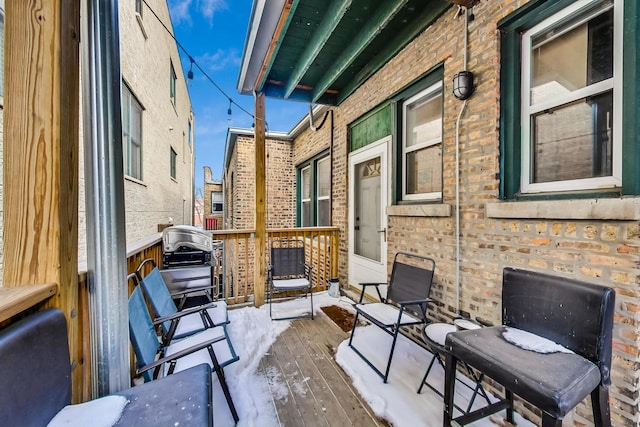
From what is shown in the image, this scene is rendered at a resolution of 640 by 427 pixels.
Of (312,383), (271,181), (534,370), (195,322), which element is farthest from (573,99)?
(271,181)

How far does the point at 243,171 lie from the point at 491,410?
665cm

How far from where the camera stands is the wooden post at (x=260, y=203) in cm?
386

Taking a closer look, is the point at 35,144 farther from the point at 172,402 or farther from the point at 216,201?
the point at 216,201

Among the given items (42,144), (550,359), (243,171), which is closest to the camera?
(42,144)

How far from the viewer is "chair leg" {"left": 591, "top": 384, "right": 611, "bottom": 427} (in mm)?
1325

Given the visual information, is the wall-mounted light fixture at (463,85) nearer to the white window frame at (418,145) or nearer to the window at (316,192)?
the white window frame at (418,145)

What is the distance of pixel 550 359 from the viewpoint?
1.35 meters

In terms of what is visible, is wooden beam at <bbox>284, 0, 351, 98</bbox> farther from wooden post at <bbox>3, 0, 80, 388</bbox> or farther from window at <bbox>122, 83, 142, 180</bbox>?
wooden post at <bbox>3, 0, 80, 388</bbox>

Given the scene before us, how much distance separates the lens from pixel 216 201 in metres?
15.7

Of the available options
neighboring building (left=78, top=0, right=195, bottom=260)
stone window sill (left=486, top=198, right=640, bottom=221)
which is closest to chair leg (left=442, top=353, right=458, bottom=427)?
stone window sill (left=486, top=198, right=640, bottom=221)

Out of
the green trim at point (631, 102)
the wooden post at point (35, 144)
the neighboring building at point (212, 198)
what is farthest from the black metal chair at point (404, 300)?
the neighboring building at point (212, 198)

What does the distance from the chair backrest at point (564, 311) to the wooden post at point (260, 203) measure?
294 centimetres

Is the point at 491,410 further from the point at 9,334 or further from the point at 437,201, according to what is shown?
the point at 9,334

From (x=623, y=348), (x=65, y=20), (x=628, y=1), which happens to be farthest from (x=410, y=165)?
(x=65, y=20)
